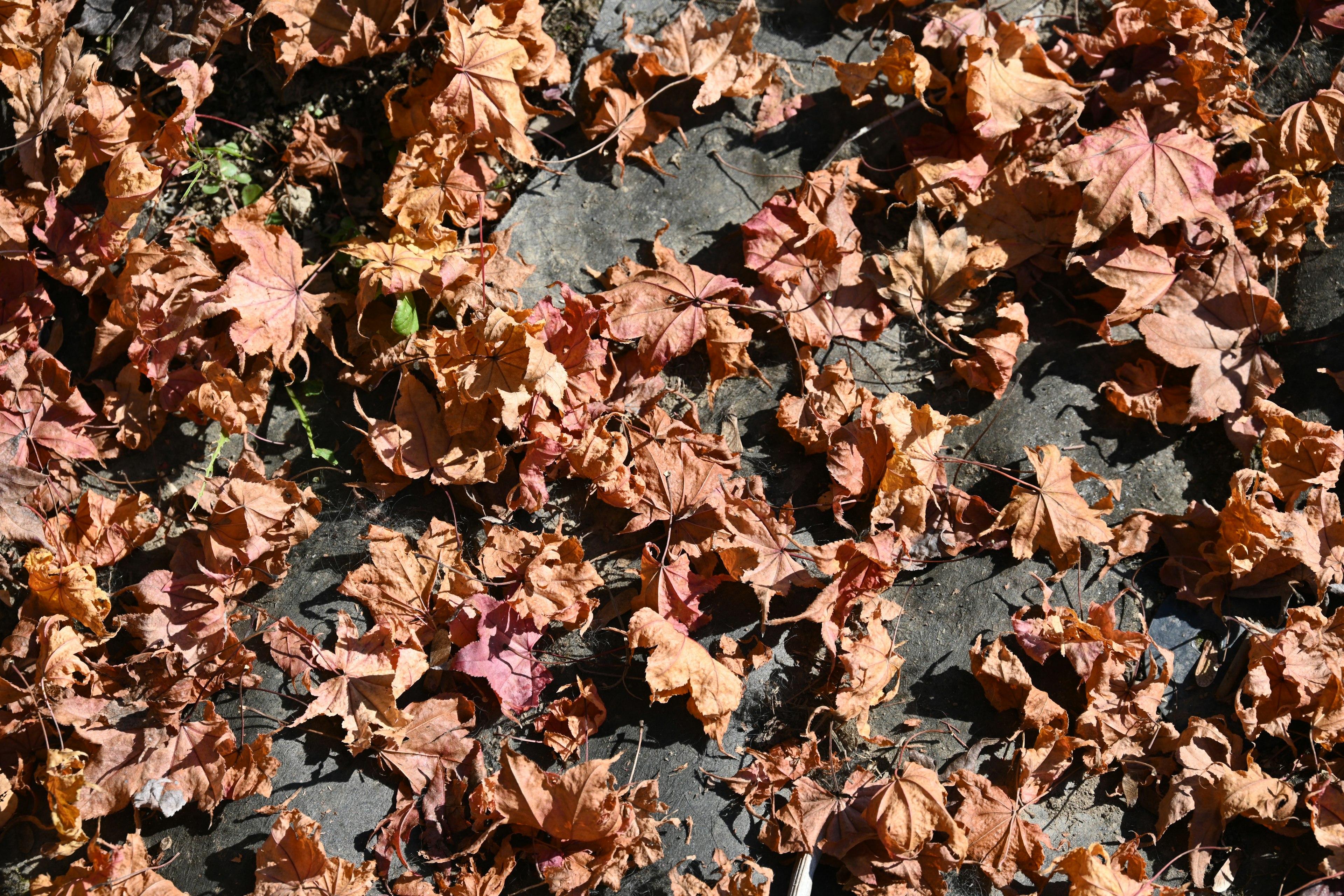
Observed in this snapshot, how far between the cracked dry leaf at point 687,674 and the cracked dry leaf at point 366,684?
0.59 meters

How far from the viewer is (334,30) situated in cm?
266

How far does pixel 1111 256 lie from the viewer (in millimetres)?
2582

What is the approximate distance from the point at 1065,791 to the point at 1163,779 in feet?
0.83

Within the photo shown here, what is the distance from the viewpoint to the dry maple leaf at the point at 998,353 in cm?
257

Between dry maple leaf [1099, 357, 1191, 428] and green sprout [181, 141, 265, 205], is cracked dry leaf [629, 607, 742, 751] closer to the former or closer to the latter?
dry maple leaf [1099, 357, 1191, 428]

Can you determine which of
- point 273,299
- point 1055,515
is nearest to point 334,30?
point 273,299

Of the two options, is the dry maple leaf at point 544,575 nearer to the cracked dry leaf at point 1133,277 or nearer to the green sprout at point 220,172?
the green sprout at point 220,172

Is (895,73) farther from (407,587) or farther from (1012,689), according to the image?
(407,587)

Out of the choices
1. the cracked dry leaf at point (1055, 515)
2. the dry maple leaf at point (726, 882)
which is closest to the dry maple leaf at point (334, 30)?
the cracked dry leaf at point (1055, 515)

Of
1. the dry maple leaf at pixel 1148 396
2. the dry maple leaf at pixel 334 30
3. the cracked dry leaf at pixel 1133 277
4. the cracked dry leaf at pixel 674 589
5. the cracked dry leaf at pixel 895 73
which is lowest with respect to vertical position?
the cracked dry leaf at pixel 674 589

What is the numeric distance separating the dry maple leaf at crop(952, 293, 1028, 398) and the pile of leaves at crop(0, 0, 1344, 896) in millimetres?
14

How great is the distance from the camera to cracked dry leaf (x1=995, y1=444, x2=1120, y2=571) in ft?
7.93

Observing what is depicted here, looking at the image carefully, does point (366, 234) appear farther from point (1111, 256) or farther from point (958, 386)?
point (1111, 256)

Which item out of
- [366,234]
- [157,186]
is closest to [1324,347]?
[366,234]
